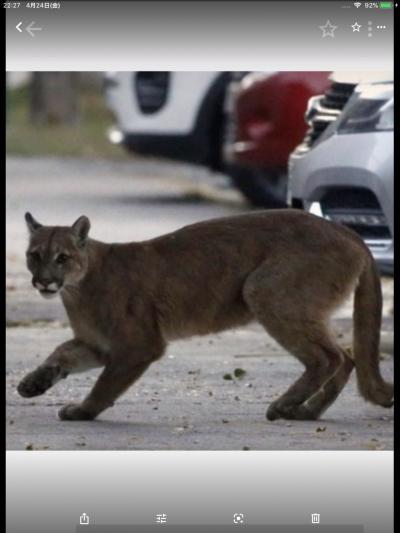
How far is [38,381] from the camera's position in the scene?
668 centimetres

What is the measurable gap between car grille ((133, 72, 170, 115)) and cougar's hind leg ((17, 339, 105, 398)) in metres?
8.66

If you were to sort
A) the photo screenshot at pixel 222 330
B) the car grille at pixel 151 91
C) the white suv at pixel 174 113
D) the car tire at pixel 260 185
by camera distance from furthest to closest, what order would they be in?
the car grille at pixel 151 91
the white suv at pixel 174 113
the car tire at pixel 260 185
the photo screenshot at pixel 222 330

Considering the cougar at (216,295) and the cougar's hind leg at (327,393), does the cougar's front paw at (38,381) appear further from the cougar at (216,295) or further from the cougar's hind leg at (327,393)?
the cougar's hind leg at (327,393)

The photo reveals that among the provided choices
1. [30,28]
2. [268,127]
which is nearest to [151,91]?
[268,127]

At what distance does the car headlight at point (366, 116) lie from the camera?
320 inches

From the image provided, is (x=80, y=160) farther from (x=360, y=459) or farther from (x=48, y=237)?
(x=360, y=459)

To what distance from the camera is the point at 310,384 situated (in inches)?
264

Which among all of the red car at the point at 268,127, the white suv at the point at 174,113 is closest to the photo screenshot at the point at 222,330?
the red car at the point at 268,127

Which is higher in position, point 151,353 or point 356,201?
point 356,201

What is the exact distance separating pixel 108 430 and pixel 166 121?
9.11 meters

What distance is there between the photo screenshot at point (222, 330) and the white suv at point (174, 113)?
18.4 ft

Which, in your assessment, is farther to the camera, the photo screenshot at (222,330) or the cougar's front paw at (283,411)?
the cougar's front paw at (283,411)

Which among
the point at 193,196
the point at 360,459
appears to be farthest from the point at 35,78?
the point at 360,459

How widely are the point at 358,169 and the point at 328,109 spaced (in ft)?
3.42
